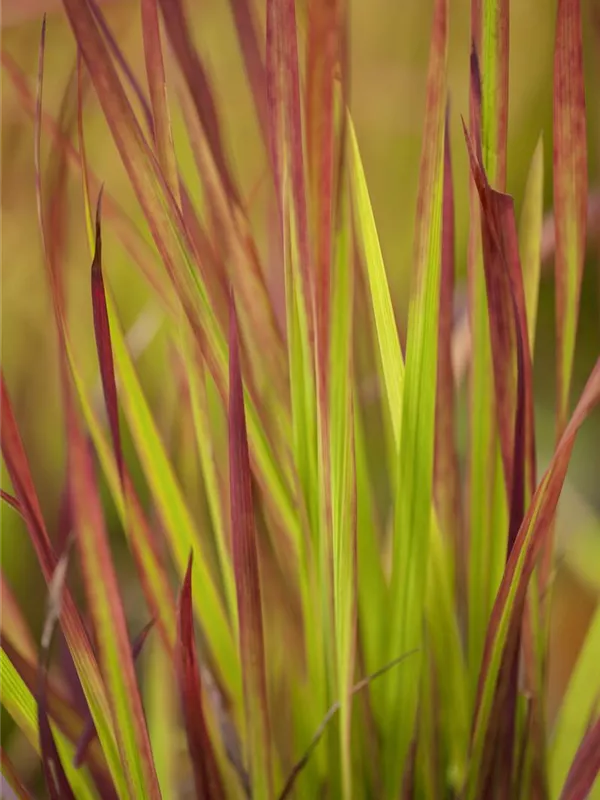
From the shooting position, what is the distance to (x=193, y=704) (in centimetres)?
35

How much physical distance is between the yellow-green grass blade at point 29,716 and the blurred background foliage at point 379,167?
65 millimetres

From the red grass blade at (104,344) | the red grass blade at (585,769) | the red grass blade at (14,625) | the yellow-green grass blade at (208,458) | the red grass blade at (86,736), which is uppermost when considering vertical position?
the red grass blade at (104,344)

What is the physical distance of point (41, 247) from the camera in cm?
43

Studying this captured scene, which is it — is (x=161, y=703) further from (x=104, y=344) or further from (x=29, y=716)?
(x=104, y=344)

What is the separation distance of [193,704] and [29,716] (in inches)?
3.6

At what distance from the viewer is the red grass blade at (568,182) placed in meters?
0.34

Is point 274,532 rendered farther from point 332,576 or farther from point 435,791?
point 435,791

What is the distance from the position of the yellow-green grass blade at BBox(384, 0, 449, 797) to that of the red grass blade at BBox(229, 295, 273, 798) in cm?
7

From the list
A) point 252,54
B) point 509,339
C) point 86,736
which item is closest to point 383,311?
point 509,339

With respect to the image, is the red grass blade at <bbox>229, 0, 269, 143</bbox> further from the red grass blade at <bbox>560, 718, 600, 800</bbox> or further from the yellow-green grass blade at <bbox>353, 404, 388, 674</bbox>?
the red grass blade at <bbox>560, 718, 600, 800</bbox>

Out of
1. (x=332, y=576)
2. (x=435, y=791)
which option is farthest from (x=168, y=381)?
(x=435, y=791)

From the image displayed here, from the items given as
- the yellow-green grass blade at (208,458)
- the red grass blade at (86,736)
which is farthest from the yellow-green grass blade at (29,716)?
the yellow-green grass blade at (208,458)

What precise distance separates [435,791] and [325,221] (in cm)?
31

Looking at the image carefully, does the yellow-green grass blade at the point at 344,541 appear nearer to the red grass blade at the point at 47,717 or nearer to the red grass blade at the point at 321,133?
the red grass blade at the point at 321,133
